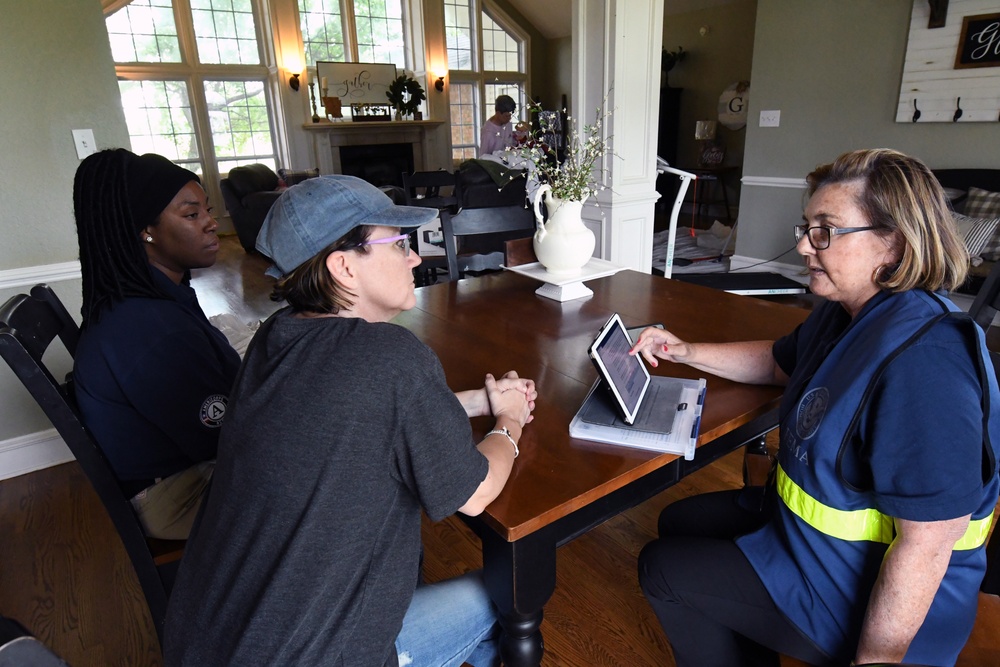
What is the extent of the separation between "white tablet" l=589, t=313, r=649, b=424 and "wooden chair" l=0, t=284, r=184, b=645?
94 cm

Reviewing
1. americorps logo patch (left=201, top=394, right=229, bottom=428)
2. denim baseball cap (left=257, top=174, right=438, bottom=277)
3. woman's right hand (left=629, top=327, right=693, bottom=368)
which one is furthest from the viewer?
woman's right hand (left=629, top=327, right=693, bottom=368)

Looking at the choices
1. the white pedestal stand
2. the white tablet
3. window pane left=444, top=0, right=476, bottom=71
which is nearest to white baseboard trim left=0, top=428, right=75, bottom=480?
the white pedestal stand

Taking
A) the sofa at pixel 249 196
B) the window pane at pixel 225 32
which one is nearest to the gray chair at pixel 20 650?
the sofa at pixel 249 196

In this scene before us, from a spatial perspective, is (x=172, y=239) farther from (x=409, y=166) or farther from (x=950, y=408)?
(x=409, y=166)

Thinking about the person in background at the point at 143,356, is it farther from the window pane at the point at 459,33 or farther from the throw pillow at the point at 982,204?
the window pane at the point at 459,33

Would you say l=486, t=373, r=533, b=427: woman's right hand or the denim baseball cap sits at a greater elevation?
the denim baseball cap

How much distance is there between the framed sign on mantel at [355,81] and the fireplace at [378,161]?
63 cm

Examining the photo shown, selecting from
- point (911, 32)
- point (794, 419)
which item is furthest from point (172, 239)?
point (911, 32)

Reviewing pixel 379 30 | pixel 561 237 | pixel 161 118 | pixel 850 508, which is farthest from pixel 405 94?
pixel 850 508

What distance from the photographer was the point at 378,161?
29.5 feet

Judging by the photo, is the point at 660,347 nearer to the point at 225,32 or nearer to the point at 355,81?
the point at 355,81

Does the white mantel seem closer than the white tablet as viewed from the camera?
No

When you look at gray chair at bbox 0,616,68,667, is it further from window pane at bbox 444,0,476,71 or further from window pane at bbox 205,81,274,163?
window pane at bbox 444,0,476,71

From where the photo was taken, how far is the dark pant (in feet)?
3.49
